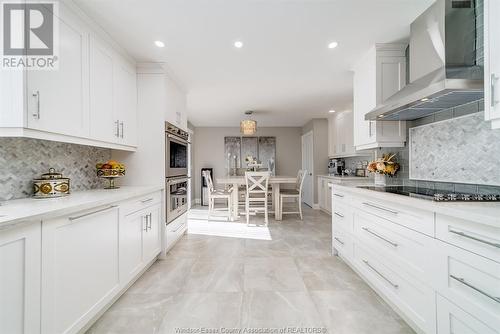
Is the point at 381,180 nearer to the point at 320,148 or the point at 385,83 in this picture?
the point at 385,83

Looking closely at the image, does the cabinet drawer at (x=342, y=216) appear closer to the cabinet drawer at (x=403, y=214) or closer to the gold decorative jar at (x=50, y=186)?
the cabinet drawer at (x=403, y=214)

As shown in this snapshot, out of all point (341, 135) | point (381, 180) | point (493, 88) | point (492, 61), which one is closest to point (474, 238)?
point (493, 88)

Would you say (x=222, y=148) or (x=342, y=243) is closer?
(x=342, y=243)

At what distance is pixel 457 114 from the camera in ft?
5.99

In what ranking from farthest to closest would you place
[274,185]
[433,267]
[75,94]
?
[274,185] < [75,94] < [433,267]

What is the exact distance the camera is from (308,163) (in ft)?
21.4

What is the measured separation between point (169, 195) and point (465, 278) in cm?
273

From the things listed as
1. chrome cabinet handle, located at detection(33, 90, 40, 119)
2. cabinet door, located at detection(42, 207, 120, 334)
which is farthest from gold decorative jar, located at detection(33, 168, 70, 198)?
chrome cabinet handle, located at detection(33, 90, 40, 119)

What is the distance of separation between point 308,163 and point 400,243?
5.05 meters

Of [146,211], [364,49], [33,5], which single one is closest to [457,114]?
[364,49]

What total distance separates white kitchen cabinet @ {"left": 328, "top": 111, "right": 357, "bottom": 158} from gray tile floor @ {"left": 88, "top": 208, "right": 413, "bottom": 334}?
2636 millimetres

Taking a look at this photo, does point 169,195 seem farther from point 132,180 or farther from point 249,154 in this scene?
point 249,154

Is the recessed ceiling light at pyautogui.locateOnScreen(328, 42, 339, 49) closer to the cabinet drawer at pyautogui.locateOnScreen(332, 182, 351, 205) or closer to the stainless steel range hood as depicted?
the stainless steel range hood

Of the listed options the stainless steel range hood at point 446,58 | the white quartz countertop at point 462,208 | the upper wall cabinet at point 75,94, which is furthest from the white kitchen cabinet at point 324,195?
the upper wall cabinet at point 75,94
